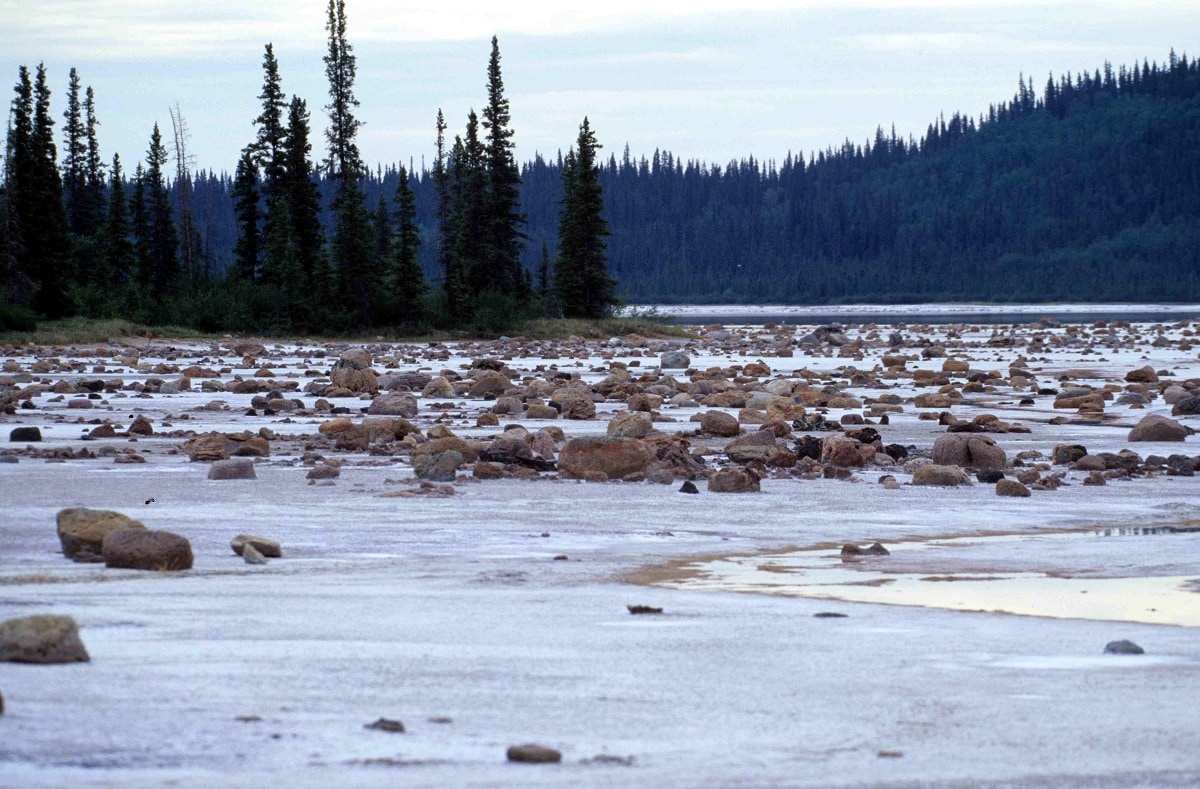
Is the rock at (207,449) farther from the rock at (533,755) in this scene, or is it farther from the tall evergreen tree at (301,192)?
the tall evergreen tree at (301,192)

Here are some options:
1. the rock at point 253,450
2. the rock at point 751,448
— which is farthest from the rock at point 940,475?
the rock at point 253,450

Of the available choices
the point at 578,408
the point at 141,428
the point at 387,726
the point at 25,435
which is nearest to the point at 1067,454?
the point at 578,408

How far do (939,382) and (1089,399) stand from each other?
15.8ft

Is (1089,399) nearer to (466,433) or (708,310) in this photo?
(466,433)

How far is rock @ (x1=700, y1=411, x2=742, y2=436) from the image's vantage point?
1284 centimetres

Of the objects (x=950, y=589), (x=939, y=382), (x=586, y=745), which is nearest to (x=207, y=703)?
(x=586, y=745)

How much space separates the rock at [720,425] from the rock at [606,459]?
3.11 m

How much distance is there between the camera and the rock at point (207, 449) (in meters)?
10.1

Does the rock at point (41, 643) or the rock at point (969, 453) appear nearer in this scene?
the rock at point (41, 643)

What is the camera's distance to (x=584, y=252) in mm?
52375

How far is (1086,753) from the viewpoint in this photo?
327 cm

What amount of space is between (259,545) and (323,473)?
308cm

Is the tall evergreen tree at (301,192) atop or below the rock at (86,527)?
atop

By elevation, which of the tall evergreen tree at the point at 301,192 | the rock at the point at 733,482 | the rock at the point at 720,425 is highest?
the tall evergreen tree at the point at 301,192
